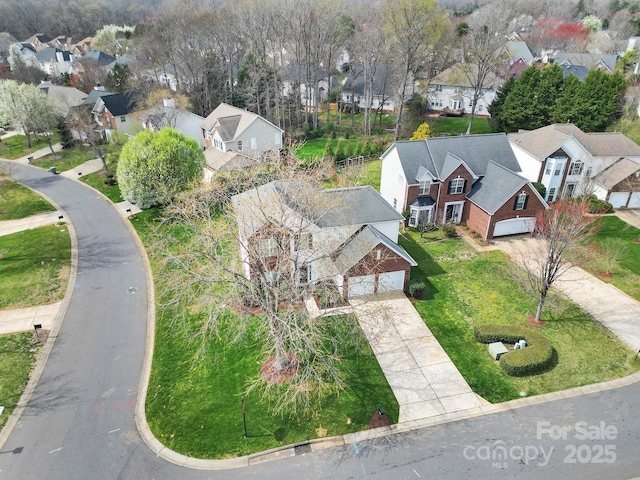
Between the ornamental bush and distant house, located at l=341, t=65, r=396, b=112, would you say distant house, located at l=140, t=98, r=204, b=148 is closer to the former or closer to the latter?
the ornamental bush

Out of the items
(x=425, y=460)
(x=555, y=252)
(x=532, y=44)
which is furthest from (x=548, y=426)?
(x=532, y=44)

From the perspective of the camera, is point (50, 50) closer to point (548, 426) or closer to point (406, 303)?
point (406, 303)

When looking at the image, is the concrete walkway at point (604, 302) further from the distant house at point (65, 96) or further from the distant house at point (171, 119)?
the distant house at point (65, 96)

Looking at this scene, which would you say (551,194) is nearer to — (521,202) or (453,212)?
(521,202)

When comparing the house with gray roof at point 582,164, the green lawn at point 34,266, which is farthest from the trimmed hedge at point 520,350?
the green lawn at point 34,266

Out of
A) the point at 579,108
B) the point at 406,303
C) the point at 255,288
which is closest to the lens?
the point at 255,288

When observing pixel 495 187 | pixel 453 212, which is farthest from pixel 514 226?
pixel 453 212
